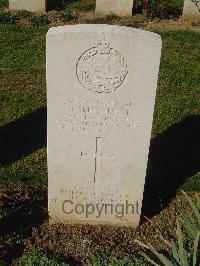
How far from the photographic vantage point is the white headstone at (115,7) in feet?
37.6

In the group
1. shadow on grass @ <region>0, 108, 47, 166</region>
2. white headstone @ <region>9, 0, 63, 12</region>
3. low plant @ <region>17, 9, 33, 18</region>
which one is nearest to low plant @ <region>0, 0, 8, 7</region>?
white headstone @ <region>9, 0, 63, 12</region>

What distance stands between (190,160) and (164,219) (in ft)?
4.29

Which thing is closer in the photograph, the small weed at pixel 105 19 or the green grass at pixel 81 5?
the small weed at pixel 105 19

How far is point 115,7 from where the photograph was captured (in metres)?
11.5

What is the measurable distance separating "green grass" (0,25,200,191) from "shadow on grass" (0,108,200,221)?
100mm

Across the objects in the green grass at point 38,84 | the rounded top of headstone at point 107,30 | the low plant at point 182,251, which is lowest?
the green grass at point 38,84

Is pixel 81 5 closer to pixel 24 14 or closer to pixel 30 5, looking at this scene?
pixel 30 5

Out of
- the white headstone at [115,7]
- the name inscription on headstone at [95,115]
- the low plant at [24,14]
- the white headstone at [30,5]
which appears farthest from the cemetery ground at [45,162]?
the white headstone at [115,7]

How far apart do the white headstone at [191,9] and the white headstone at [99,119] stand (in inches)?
295

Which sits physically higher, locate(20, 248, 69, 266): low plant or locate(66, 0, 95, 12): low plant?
locate(20, 248, 69, 266): low plant

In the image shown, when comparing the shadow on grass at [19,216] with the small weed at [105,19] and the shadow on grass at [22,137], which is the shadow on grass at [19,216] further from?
the small weed at [105,19]

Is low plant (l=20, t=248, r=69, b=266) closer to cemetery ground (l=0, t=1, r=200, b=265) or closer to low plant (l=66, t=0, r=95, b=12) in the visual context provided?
cemetery ground (l=0, t=1, r=200, b=265)

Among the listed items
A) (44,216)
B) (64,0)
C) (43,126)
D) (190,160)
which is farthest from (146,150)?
(64,0)

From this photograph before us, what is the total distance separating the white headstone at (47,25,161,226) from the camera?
4.18 meters
